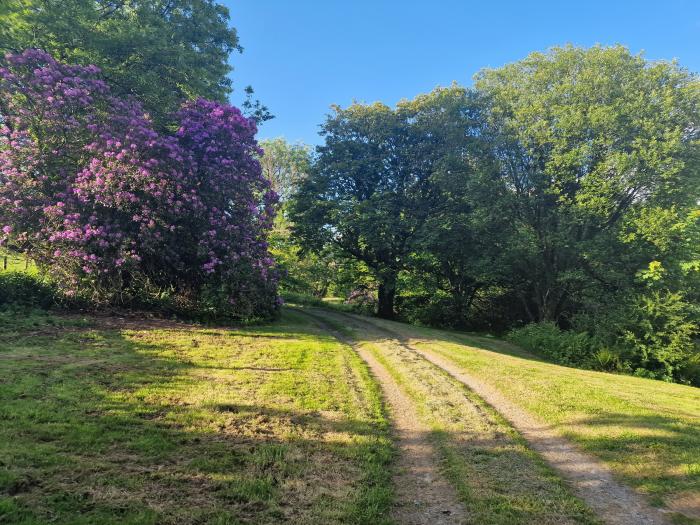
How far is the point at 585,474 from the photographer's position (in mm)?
4891

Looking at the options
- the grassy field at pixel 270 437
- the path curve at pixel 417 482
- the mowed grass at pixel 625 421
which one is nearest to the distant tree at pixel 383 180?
the mowed grass at pixel 625 421

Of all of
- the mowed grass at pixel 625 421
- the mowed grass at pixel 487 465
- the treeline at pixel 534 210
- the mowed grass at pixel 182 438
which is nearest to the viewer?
the mowed grass at pixel 182 438

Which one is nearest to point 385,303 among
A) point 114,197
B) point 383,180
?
point 383,180

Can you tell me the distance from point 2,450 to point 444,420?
5798 millimetres

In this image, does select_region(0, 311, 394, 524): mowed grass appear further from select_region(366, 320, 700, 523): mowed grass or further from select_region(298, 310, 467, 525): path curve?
select_region(366, 320, 700, 523): mowed grass

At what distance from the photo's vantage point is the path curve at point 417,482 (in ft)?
12.7

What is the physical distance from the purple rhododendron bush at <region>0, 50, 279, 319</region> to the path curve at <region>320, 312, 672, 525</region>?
1057 cm

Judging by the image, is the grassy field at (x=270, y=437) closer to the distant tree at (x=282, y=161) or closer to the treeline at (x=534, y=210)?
the treeline at (x=534, y=210)

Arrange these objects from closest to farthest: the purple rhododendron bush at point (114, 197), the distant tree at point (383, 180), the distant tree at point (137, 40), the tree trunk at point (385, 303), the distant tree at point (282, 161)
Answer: the purple rhododendron bush at point (114, 197) → the distant tree at point (137, 40) → the distant tree at point (383, 180) → the tree trunk at point (385, 303) → the distant tree at point (282, 161)

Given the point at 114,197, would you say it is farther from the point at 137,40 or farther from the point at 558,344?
the point at 558,344

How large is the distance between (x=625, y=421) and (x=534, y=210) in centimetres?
1624

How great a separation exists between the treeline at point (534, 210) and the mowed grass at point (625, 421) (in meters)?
7.16

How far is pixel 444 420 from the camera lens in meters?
6.39

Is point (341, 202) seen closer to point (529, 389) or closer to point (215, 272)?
point (215, 272)
